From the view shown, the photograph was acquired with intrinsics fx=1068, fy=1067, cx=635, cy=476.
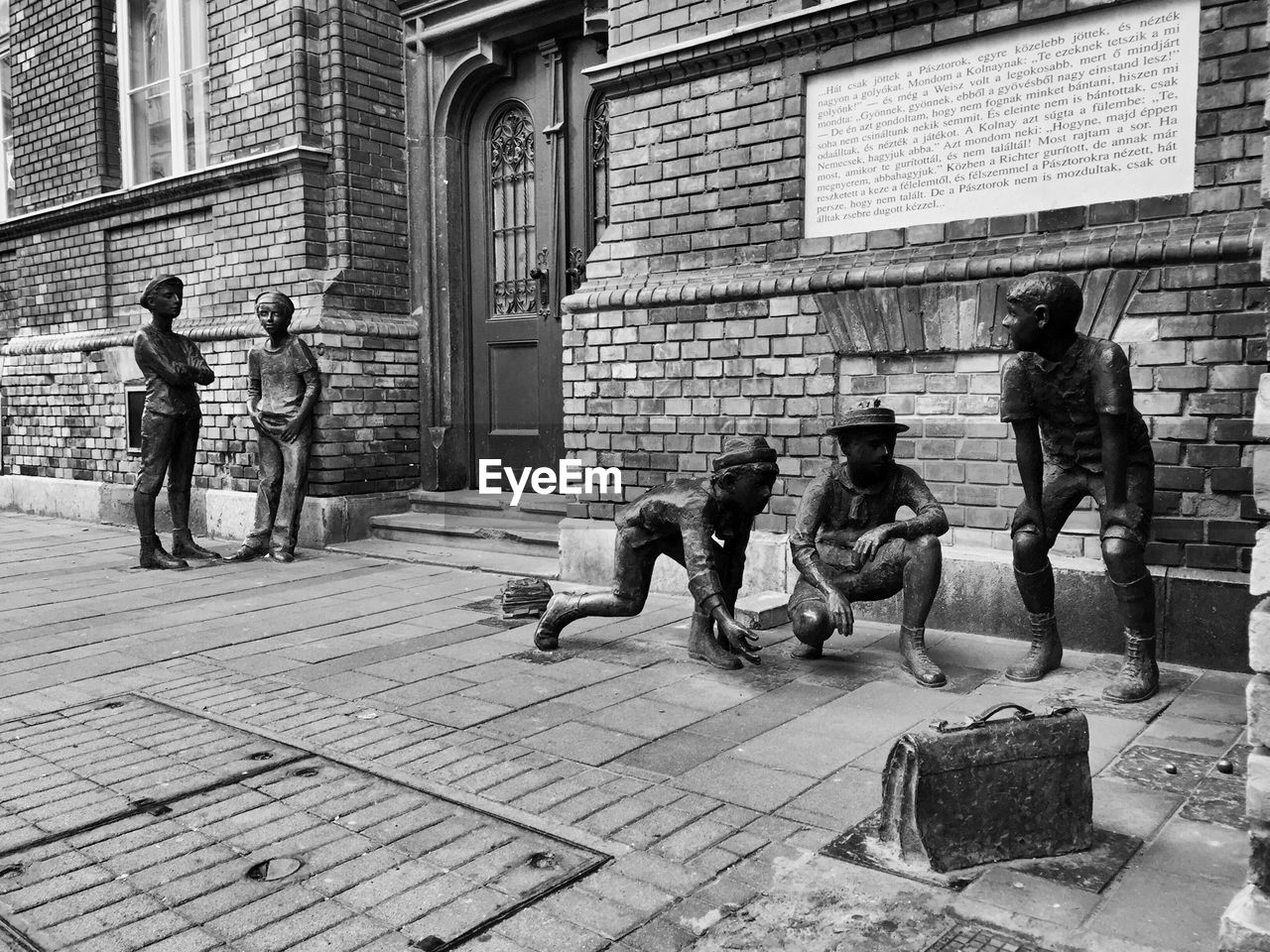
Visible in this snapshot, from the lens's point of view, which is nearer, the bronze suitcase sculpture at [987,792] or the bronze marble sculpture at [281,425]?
the bronze suitcase sculpture at [987,792]

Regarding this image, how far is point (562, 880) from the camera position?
2828 millimetres

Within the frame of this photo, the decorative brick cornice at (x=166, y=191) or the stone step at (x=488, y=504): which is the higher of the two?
the decorative brick cornice at (x=166, y=191)

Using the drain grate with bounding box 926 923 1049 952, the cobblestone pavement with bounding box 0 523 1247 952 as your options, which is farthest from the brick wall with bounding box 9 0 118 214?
the drain grate with bounding box 926 923 1049 952

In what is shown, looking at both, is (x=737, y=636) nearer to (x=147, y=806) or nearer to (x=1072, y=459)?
(x=1072, y=459)

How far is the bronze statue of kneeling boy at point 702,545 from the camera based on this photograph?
15.7 ft

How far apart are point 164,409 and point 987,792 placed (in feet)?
23.8

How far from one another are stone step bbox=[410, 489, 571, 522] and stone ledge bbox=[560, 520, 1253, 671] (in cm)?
202

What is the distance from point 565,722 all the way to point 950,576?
99.1 inches

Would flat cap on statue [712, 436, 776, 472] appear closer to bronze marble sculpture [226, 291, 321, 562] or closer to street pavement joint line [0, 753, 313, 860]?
street pavement joint line [0, 753, 313, 860]

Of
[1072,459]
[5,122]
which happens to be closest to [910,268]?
[1072,459]

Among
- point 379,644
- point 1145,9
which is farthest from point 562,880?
point 1145,9

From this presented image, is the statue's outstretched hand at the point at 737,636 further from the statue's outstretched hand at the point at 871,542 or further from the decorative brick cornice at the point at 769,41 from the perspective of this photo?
the decorative brick cornice at the point at 769,41

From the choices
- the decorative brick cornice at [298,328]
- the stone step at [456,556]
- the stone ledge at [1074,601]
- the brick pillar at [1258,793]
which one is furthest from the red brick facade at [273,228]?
the brick pillar at [1258,793]

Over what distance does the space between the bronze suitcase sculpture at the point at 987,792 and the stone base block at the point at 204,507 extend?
702 cm
